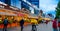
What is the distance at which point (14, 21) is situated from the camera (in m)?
30.7

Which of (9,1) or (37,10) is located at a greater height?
(9,1)

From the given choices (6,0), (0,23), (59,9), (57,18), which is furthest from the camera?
(59,9)

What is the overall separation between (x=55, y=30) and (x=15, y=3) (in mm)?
35176

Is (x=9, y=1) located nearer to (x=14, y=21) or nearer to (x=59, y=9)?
(x=14, y=21)

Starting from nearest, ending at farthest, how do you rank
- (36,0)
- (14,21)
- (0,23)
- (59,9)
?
(0,23) → (14,21) → (59,9) → (36,0)

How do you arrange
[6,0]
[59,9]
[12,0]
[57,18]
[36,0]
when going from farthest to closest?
[36,0]
[59,9]
[12,0]
[6,0]
[57,18]

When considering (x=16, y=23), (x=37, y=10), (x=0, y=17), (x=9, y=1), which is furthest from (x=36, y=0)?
(x=0, y=17)

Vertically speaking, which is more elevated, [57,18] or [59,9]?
[57,18]

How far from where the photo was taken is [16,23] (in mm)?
31375

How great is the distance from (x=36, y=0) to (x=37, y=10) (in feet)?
13.5

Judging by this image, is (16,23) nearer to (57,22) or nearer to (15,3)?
(15,3)

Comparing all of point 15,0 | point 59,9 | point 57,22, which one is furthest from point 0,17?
point 59,9

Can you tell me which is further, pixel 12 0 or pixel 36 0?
pixel 36 0

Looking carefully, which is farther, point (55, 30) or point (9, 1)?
point (9, 1)
